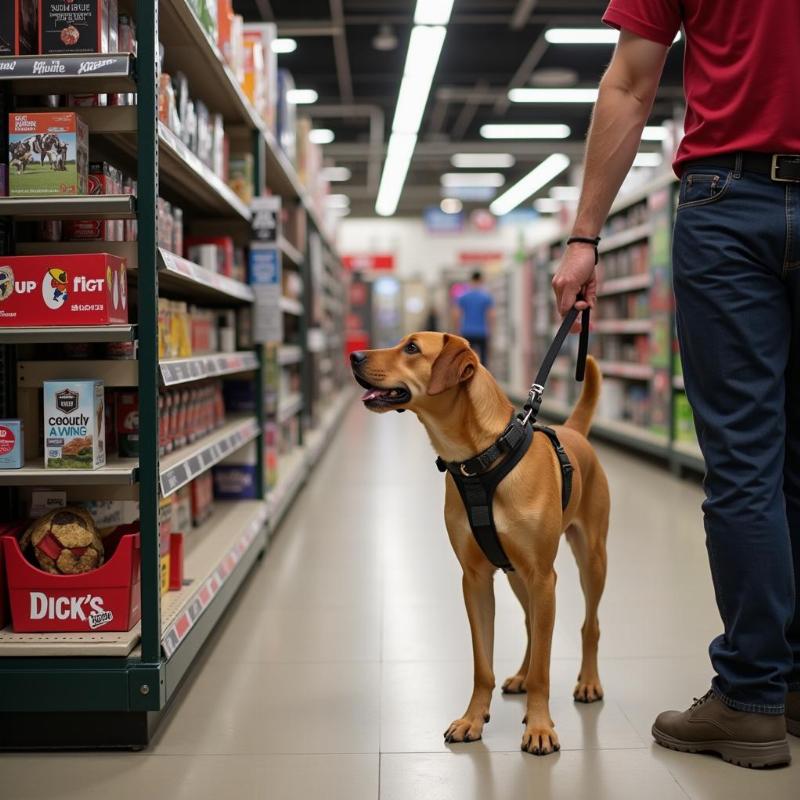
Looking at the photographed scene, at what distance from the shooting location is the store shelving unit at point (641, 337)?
655cm

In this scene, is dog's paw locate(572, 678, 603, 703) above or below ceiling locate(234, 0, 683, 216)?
below

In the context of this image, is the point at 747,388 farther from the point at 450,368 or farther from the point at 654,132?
the point at 654,132

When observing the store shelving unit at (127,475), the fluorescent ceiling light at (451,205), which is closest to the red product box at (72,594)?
the store shelving unit at (127,475)

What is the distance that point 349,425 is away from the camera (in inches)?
426

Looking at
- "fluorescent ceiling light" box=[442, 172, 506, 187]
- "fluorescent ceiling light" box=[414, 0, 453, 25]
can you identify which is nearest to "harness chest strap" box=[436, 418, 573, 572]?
"fluorescent ceiling light" box=[414, 0, 453, 25]

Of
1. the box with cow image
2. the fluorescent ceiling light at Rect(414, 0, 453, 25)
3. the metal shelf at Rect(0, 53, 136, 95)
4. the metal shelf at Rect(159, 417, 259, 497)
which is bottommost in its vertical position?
the metal shelf at Rect(159, 417, 259, 497)

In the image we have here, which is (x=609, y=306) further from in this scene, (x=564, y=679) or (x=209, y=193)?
(x=564, y=679)

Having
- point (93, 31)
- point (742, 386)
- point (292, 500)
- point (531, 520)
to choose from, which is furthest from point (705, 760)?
point (292, 500)

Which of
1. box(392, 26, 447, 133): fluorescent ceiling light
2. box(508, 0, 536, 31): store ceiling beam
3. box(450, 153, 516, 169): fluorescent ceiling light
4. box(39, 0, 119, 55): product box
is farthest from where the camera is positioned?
box(450, 153, 516, 169): fluorescent ceiling light

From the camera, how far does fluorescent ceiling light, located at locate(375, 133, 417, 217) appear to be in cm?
1398

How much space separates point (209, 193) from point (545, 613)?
219 centimetres

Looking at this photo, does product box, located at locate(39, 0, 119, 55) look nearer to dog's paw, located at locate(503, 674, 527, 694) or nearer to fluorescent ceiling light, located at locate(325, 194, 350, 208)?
dog's paw, located at locate(503, 674, 527, 694)

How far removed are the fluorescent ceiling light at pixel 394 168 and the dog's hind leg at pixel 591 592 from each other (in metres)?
11.9

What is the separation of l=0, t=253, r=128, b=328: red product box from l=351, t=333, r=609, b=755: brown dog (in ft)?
1.99
